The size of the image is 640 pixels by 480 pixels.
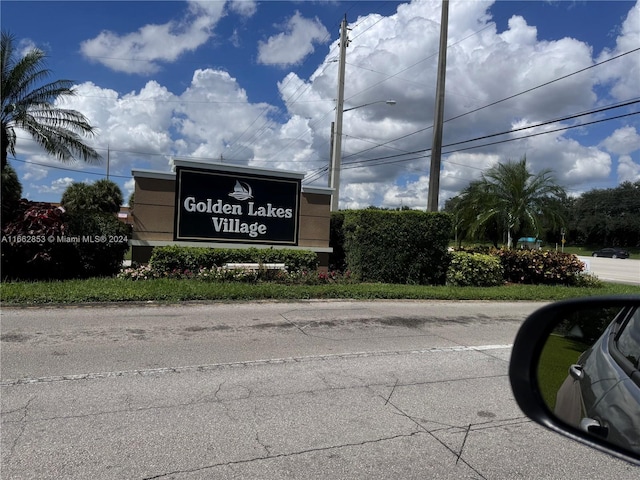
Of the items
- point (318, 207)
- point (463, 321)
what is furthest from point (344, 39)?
point (463, 321)

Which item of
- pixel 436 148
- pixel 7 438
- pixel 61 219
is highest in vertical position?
pixel 436 148

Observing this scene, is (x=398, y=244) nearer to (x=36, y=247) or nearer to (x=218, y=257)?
(x=218, y=257)

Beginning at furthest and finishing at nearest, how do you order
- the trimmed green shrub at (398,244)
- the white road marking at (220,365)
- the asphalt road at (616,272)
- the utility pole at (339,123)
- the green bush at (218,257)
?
the asphalt road at (616,272), the utility pole at (339,123), the trimmed green shrub at (398,244), the green bush at (218,257), the white road marking at (220,365)

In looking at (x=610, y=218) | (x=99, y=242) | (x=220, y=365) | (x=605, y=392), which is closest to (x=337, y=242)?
(x=99, y=242)

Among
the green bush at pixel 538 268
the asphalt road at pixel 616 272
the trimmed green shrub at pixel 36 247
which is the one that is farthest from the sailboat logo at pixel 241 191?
the asphalt road at pixel 616 272

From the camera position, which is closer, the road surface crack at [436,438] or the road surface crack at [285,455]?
the road surface crack at [285,455]

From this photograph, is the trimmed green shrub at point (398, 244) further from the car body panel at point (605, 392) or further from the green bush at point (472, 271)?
the car body panel at point (605, 392)

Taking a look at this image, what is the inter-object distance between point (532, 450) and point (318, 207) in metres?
12.6

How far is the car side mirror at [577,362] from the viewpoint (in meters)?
1.72

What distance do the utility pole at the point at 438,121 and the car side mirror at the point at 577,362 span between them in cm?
1498

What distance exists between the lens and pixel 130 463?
10.8 feet

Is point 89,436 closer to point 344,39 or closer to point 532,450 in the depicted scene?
point 532,450

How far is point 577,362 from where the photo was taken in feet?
6.06

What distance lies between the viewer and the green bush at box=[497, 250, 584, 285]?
1714cm
